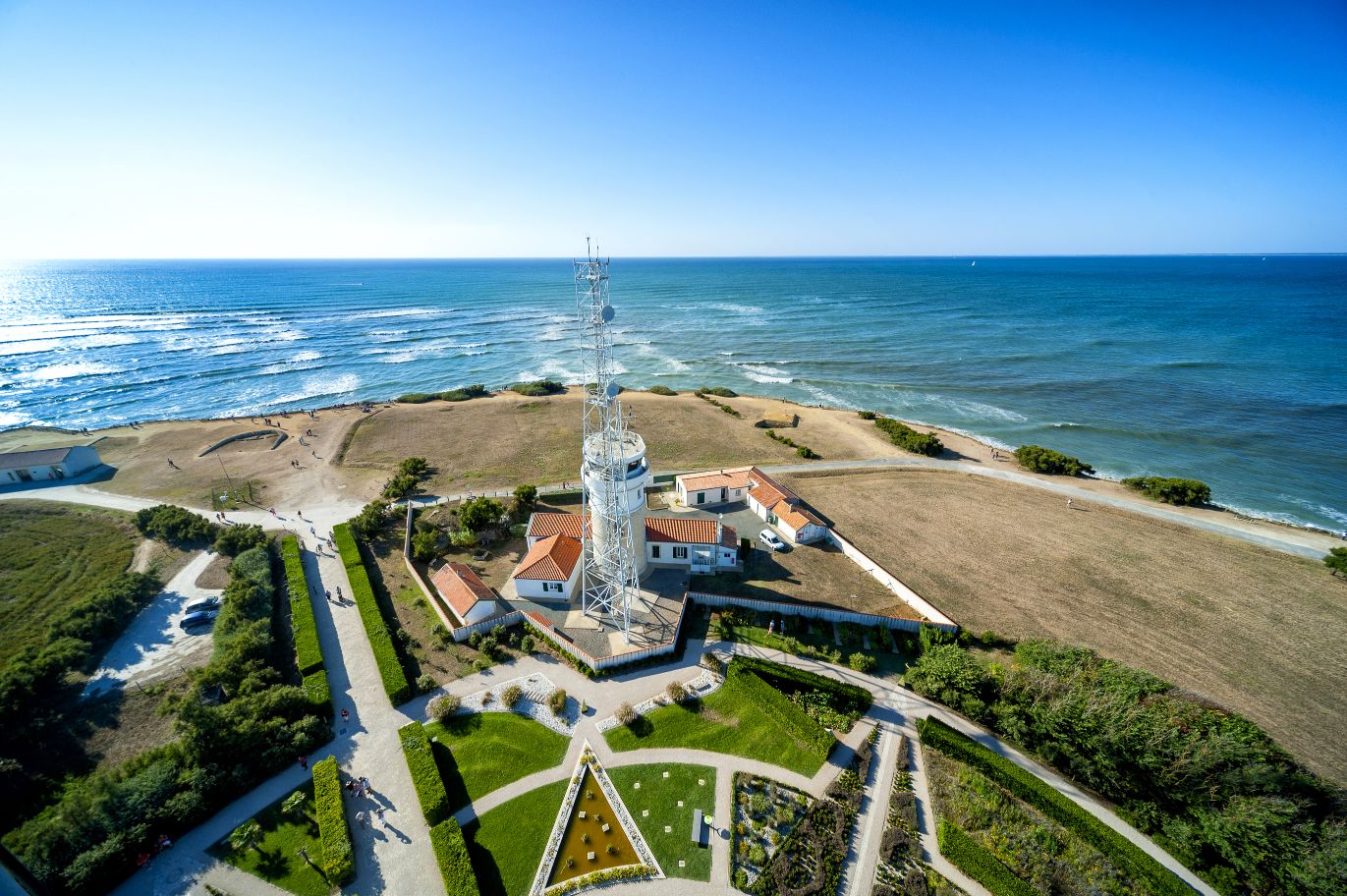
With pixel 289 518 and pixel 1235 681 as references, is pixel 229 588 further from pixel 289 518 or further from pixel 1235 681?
pixel 1235 681

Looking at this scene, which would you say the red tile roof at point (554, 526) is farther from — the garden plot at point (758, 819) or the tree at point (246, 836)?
the tree at point (246, 836)

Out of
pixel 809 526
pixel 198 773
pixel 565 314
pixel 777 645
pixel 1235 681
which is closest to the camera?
pixel 198 773

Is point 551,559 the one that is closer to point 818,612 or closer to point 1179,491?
point 818,612

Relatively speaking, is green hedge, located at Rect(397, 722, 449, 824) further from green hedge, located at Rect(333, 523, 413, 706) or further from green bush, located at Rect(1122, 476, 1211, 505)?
green bush, located at Rect(1122, 476, 1211, 505)

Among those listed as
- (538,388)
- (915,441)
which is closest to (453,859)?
(915,441)

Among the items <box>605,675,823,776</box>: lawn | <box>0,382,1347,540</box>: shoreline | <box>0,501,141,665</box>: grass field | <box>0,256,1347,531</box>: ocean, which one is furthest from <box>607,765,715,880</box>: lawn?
<box>0,256,1347,531</box>: ocean

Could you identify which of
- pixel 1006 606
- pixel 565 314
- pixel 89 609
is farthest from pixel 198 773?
pixel 565 314

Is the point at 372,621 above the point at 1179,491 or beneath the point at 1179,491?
beneath

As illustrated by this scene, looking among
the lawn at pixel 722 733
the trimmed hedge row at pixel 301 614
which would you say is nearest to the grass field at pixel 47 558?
the trimmed hedge row at pixel 301 614
